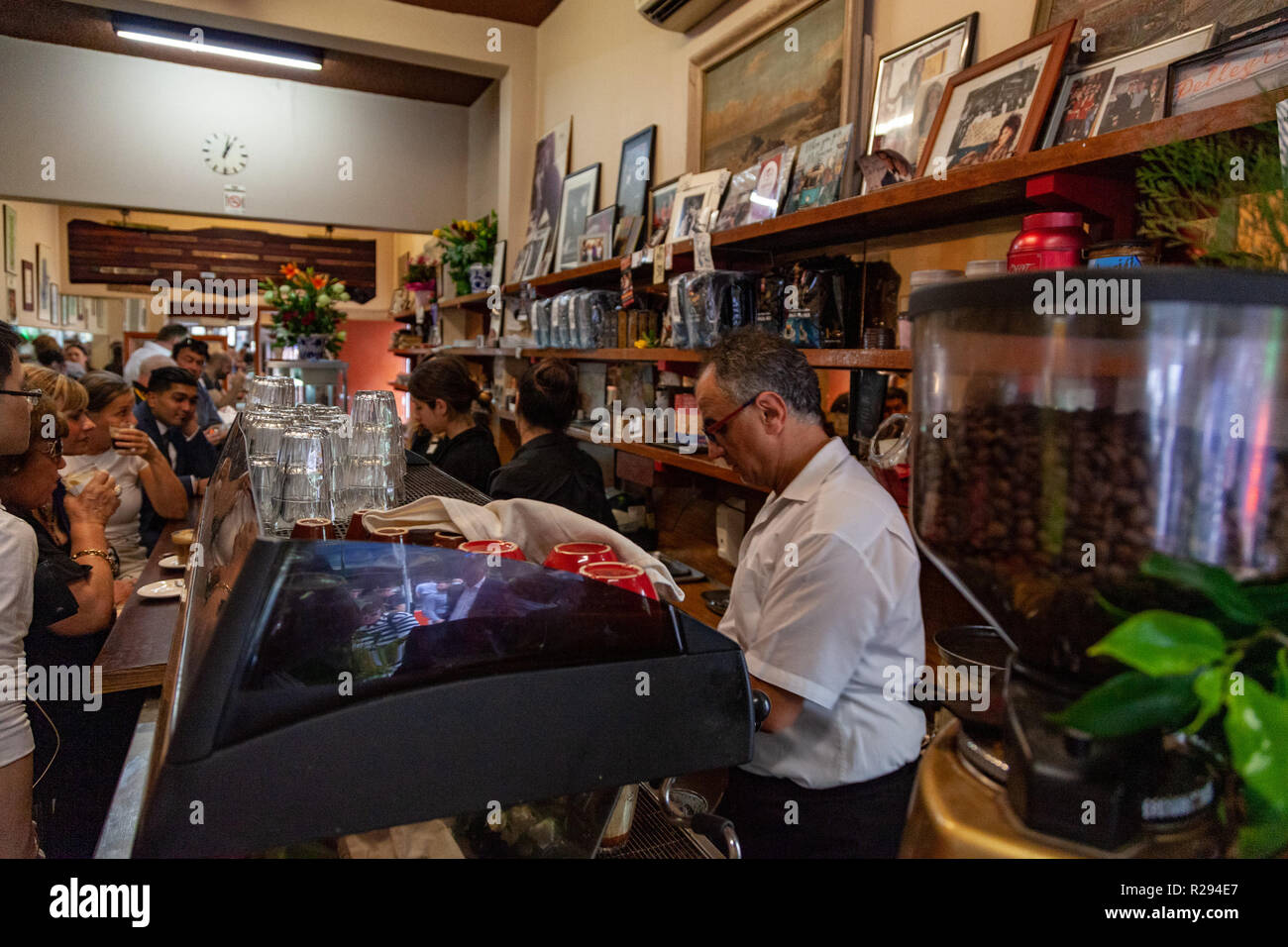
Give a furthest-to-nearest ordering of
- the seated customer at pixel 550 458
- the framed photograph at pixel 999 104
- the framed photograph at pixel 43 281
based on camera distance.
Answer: the framed photograph at pixel 43 281 → the seated customer at pixel 550 458 → the framed photograph at pixel 999 104

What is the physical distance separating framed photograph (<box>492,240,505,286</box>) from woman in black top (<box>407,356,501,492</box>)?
191cm

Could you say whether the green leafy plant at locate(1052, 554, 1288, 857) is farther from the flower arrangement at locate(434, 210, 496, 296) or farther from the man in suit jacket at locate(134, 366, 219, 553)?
the flower arrangement at locate(434, 210, 496, 296)

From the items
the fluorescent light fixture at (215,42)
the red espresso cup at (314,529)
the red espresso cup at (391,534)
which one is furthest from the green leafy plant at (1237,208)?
the fluorescent light fixture at (215,42)

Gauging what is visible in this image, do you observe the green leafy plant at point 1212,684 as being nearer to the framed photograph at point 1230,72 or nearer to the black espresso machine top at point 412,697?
the black espresso machine top at point 412,697

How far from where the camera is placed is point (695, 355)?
9.96 feet

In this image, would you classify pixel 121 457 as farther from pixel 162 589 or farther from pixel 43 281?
pixel 43 281

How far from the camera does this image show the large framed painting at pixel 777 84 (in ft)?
8.48

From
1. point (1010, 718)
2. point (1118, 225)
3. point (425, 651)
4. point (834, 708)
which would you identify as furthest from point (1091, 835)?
point (1118, 225)

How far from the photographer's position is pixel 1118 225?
1661 millimetres

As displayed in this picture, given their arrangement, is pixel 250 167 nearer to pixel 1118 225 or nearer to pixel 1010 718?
pixel 1118 225

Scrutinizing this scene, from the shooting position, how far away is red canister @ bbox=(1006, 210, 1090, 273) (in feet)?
5.20

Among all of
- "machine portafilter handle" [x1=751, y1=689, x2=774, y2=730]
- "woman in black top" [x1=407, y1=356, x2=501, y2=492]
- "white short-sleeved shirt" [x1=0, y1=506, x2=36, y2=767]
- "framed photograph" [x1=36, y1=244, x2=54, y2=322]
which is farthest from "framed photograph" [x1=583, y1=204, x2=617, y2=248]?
"framed photograph" [x1=36, y1=244, x2=54, y2=322]

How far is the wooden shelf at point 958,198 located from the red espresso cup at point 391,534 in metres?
1.18
